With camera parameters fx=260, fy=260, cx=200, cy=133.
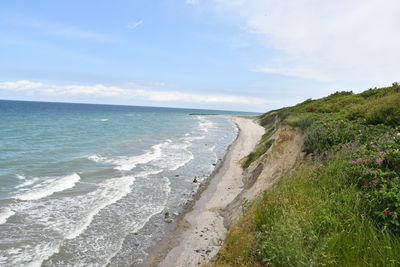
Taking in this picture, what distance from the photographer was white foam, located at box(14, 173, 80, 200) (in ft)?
53.8

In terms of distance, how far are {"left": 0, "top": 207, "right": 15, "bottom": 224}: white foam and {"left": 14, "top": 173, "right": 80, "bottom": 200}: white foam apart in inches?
64.8

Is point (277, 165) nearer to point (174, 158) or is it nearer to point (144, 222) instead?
point (144, 222)

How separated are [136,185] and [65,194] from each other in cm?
478

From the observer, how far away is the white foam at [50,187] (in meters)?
16.4

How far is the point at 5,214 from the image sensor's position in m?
13.7

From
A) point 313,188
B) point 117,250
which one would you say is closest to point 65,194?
point 117,250

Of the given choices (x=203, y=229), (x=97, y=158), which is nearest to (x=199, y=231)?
(x=203, y=229)

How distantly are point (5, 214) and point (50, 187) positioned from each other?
4.57m

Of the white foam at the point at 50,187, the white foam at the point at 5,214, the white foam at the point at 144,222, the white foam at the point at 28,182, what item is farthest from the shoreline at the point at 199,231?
the white foam at the point at 28,182

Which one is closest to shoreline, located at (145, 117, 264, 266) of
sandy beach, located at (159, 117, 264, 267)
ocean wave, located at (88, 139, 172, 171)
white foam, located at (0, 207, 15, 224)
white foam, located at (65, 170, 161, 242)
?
sandy beach, located at (159, 117, 264, 267)

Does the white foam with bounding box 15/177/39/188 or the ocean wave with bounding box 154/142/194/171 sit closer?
the white foam with bounding box 15/177/39/188

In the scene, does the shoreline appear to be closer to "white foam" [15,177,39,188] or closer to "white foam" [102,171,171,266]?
"white foam" [102,171,171,266]

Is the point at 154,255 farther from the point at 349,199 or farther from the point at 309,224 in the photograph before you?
the point at 349,199

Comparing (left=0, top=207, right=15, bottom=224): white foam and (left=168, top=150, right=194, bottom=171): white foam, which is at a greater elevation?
(left=168, top=150, right=194, bottom=171): white foam
